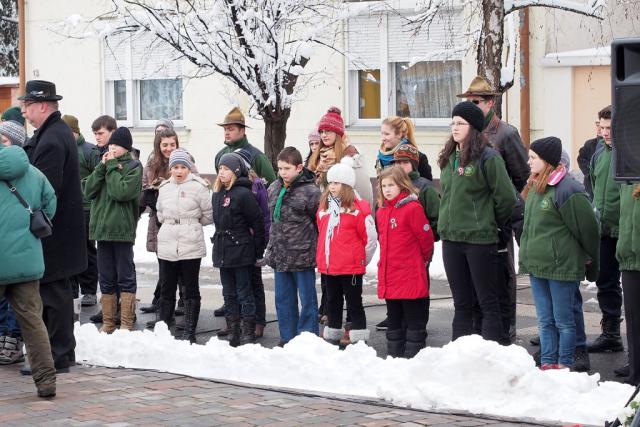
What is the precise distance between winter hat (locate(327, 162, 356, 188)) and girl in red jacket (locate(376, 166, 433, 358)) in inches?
13.7

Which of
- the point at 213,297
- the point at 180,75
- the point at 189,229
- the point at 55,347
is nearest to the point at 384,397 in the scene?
the point at 55,347

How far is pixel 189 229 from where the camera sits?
36.1 feet

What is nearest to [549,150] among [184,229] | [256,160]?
[184,229]

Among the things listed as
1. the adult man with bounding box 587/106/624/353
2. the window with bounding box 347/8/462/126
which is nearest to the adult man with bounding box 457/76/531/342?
the adult man with bounding box 587/106/624/353

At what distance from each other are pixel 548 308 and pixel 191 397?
8.60 ft

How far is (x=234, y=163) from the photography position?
35.4 feet

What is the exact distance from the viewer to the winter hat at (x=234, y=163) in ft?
35.4

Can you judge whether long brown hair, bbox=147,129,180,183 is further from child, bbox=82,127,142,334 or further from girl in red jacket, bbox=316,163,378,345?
girl in red jacket, bbox=316,163,378,345

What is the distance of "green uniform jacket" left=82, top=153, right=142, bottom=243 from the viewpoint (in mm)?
11211

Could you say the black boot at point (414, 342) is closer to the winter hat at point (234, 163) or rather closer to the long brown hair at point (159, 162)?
the winter hat at point (234, 163)

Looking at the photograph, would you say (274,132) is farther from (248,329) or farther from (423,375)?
(423,375)

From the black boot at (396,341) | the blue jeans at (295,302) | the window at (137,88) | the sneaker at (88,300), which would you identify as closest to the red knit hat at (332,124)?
the blue jeans at (295,302)

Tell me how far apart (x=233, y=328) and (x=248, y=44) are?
6524 mm

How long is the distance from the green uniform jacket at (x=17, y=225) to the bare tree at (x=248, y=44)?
8088 mm
